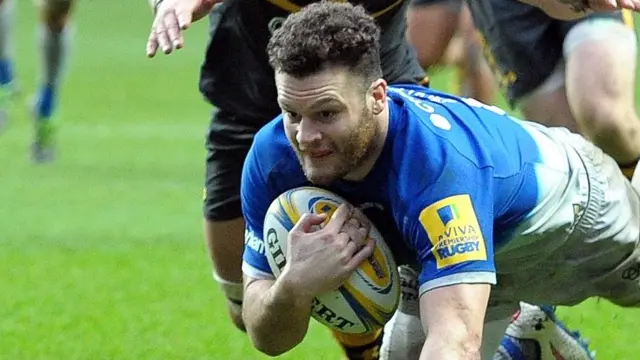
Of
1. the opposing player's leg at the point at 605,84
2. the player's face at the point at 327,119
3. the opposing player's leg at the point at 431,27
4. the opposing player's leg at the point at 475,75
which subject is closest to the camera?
the player's face at the point at 327,119

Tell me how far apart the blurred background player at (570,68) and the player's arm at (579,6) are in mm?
691

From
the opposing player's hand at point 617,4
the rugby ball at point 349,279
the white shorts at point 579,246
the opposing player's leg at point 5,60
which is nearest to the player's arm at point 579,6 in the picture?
the opposing player's hand at point 617,4

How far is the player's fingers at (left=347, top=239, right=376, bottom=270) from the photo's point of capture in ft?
14.2

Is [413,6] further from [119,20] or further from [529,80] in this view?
[119,20]

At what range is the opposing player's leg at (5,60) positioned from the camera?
12.2 m

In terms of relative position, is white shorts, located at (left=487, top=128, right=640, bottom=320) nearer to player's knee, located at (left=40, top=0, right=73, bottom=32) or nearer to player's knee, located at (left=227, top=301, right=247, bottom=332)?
player's knee, located at (left=227, top=301, right=247, bottom=332)

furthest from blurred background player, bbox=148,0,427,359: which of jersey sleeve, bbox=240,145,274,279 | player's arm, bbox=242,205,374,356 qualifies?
player's arm, bbox=242,205,374,356

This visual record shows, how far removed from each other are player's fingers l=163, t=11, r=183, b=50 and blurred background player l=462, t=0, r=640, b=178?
5.93ft

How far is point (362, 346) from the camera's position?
5523 millimetres

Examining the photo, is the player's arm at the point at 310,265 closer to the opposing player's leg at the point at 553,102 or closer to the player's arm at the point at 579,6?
the player's arm at the point at 579,6

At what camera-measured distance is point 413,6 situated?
845cm

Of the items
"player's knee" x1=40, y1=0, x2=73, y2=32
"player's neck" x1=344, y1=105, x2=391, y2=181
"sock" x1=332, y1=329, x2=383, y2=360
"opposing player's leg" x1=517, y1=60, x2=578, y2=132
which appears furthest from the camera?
"player's knee" x1=40, y1=0, x2=73, y2=32

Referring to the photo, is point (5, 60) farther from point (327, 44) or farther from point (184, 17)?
point (327, 44)

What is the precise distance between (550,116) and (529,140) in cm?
160
